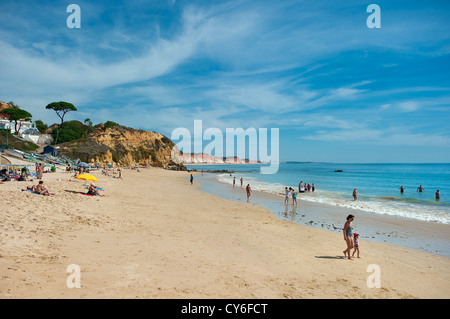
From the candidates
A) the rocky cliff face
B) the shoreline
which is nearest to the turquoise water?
the shoreline

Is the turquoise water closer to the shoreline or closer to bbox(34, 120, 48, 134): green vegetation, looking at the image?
the shoreline

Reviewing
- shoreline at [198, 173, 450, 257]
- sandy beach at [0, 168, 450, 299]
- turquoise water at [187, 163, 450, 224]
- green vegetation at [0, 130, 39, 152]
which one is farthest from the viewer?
green vegetation at [0, 130, 39, 152]

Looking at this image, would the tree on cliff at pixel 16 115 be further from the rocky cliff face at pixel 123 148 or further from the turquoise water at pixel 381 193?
the turquoise water at pixel 381 193

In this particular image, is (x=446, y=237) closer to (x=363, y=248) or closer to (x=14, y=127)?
(x=363, y=248)

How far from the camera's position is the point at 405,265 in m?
8.22

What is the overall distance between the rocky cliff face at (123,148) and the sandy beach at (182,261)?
49.6 meters

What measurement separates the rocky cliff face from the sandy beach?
1951 inches

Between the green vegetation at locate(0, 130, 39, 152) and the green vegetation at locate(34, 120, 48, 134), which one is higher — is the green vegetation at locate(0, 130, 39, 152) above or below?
below

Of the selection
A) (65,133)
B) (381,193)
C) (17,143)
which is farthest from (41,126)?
(381,193)

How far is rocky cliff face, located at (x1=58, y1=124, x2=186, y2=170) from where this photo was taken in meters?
56.4

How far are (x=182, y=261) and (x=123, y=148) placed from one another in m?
66.7
